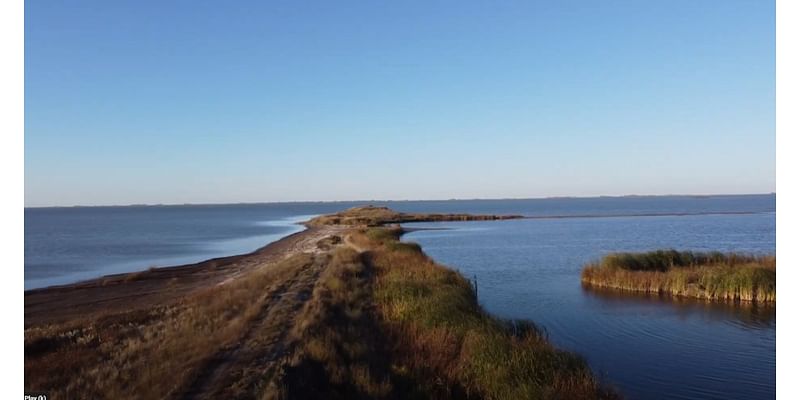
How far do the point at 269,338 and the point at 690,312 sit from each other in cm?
1822

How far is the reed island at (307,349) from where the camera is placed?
34.9 ft

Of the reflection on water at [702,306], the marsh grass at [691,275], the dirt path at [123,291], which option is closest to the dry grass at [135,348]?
the dirt path at [123,291]

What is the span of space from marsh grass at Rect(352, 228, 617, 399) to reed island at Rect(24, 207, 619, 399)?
4 cm

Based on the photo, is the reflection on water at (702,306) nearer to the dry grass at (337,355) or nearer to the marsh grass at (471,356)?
the marsh grass at (471,356)

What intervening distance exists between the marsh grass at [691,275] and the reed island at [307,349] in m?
10.4

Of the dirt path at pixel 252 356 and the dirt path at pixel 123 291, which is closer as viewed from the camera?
the dirt path at pixel 252 356

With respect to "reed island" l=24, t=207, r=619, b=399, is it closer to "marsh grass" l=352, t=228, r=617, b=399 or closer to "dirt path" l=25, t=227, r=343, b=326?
"marsh grass" l=352, t=228, r=617, b=399

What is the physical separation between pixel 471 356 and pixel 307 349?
394 centimetres

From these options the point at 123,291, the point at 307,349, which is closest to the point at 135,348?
the point at 307,349

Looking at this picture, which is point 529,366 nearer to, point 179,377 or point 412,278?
point 179,377

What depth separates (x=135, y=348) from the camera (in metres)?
13.5

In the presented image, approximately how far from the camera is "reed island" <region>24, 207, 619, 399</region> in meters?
10.6
